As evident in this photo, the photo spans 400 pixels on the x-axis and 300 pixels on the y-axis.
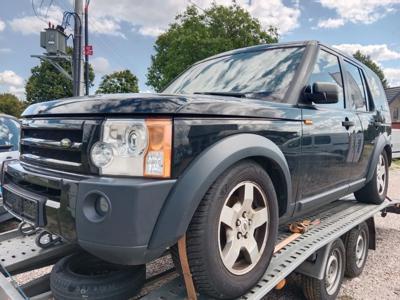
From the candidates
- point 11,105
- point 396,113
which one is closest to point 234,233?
point 11,105

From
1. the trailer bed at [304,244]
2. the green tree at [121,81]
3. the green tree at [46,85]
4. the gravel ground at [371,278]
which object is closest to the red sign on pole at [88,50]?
the gravel ground at [371,278]

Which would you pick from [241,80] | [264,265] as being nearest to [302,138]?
[241,80]

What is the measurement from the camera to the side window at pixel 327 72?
2.96 meters

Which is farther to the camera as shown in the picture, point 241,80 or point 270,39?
point 270,39

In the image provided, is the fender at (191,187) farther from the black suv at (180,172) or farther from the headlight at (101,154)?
the headlight at (101,154)

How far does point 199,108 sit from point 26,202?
110cm

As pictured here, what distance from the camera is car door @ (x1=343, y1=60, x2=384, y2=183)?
3.61 m

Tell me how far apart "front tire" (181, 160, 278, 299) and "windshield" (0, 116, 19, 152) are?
3.87 meters

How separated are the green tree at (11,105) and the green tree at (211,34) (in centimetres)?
3203

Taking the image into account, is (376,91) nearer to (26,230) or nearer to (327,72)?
(327,72)

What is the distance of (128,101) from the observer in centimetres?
172

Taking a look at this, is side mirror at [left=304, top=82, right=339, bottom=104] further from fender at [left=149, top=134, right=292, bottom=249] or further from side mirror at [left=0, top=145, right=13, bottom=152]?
side mirror at [left=0, top=145, right=13, bottom=152]

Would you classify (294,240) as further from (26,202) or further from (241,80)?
(26,202)

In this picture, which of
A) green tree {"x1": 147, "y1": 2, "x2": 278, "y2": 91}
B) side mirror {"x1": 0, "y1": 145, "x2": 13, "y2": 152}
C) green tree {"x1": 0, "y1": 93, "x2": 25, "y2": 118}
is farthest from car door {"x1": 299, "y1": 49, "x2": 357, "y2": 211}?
green tree {"x1": 0, "y1": 93, "x2": 25, "y2": 118}
